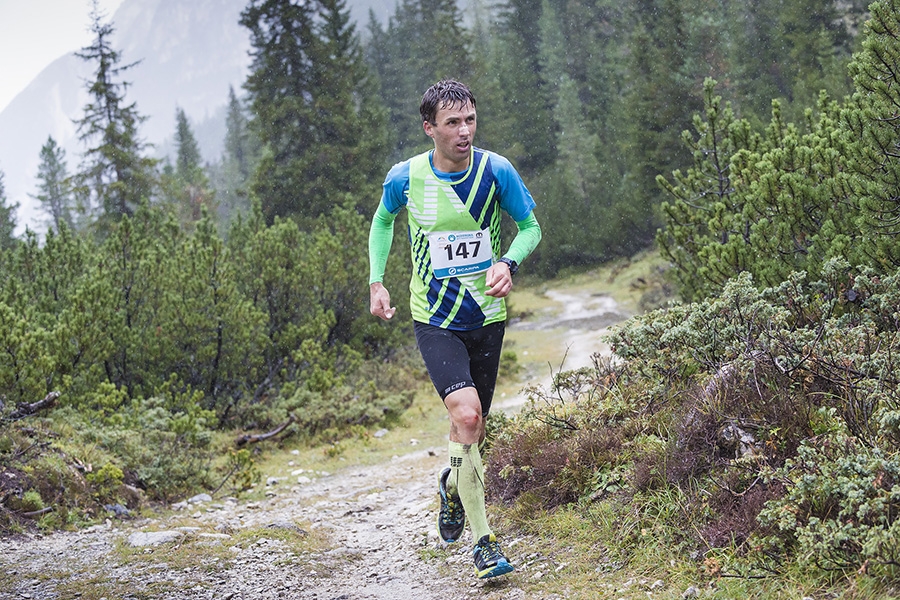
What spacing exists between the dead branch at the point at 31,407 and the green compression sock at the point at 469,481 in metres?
4.46

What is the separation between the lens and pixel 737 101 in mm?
28969

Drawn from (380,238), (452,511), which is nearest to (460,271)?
(380,238)

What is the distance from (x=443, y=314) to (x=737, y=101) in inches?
1122

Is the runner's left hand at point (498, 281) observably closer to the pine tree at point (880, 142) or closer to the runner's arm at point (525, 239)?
the runner's arm at point (525, 239)

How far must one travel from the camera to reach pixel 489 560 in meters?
3.60

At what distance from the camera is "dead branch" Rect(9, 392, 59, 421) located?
6.46 metres

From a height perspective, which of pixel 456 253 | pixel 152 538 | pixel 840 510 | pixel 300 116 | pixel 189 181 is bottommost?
pixel 152 538

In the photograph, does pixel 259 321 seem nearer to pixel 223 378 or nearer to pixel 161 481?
pixel 223 378

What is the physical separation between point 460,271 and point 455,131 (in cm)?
69

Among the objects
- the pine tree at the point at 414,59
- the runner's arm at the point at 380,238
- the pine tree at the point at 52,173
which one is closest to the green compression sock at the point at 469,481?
the runner's arm at the point at 380,238

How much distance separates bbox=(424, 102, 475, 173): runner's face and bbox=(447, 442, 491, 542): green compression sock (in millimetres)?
1444

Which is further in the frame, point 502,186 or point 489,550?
point 502,186

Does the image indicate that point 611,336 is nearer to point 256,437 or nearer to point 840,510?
point 840,510

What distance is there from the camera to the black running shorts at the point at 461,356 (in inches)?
145
